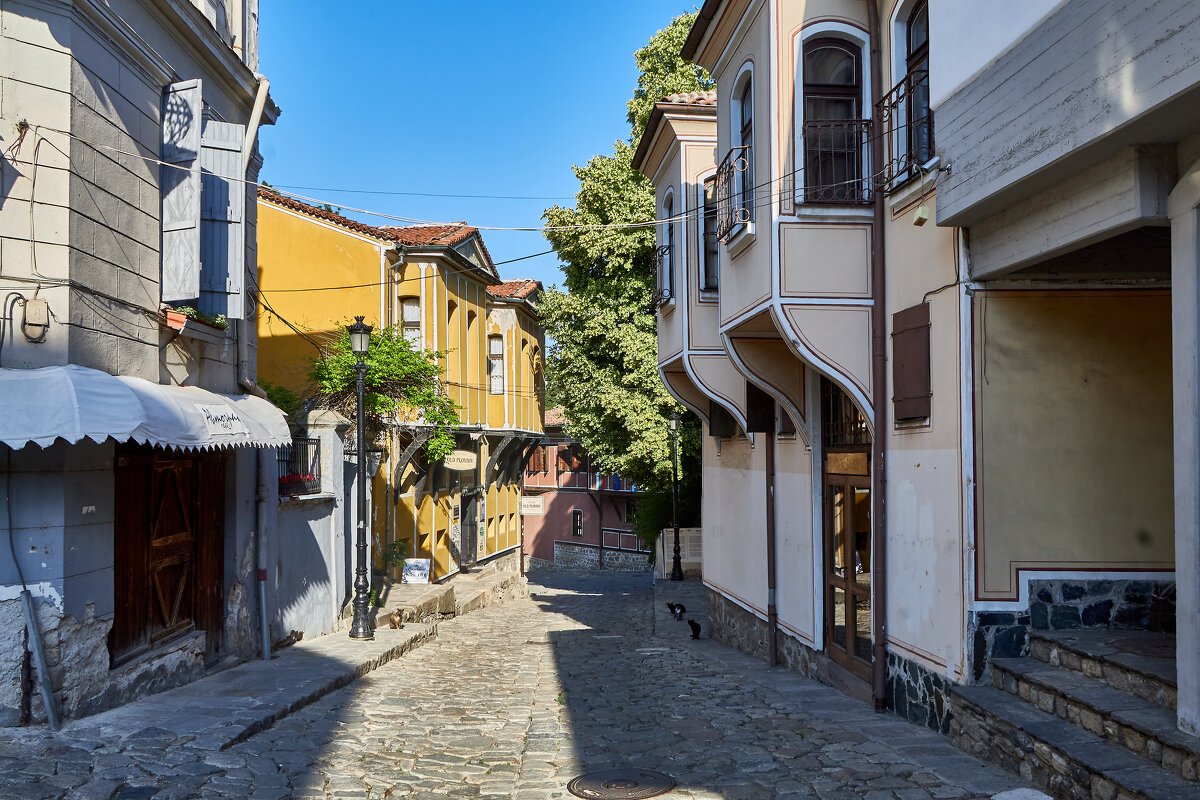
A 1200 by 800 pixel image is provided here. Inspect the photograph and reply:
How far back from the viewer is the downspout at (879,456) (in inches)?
330

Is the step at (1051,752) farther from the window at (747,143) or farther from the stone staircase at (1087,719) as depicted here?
the window at (747,143)

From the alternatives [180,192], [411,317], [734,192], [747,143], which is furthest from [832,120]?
[411,317]

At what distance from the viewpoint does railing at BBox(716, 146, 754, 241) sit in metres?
9.95

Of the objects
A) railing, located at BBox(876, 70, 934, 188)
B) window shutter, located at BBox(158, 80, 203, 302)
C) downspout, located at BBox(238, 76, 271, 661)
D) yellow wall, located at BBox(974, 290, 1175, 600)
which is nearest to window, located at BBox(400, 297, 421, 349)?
downspout, located at BBox(238, 76, 271, 661)

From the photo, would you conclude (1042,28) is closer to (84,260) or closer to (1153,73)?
(1153,73)

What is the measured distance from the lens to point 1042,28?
5723mm

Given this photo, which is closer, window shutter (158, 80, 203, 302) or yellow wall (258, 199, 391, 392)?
window shutter (158, 80, 203, 302)

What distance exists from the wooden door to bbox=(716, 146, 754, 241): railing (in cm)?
284

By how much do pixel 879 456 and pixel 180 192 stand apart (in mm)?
6887

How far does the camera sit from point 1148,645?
6.26 meters

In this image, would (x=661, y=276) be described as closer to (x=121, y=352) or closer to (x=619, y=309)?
(x=619, y=309)

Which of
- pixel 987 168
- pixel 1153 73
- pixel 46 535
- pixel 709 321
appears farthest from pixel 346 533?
pixel 1153 73

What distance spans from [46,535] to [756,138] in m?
7.16

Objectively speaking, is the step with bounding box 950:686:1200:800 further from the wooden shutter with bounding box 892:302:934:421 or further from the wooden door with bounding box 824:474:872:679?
the wooden door with bounding box 824:474:872:679
